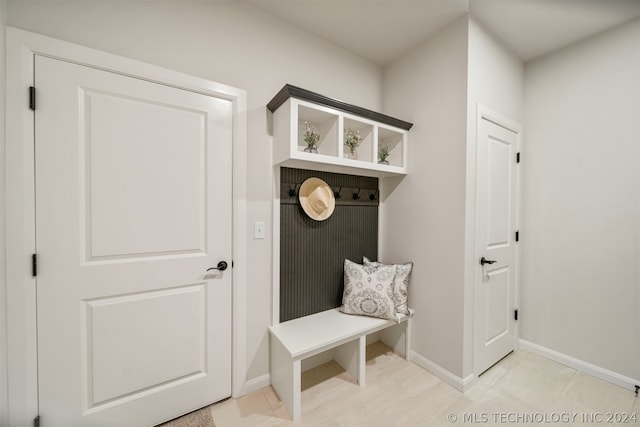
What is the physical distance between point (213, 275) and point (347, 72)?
77.0 inches

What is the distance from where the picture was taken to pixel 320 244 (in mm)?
1956

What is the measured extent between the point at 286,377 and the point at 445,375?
118 cm

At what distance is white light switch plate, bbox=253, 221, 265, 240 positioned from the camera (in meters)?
1.67

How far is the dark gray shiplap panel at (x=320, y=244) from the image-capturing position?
180 centimetres

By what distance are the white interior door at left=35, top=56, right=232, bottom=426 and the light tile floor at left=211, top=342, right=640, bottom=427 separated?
1.16 feet

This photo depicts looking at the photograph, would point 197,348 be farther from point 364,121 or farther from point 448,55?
point 448,55

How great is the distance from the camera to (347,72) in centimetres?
212

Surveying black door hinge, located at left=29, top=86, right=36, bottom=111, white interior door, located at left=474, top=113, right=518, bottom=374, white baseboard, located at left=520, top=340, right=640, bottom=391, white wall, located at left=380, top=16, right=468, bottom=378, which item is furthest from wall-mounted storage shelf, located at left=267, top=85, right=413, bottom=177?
white baseboard, located at left=520, top=340, right=640, bottom=391

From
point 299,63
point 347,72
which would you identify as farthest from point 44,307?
point 347,72

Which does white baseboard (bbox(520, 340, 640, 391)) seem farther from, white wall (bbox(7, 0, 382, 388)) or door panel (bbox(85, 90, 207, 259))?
door panel (bbox(85, 90, 207, 259))

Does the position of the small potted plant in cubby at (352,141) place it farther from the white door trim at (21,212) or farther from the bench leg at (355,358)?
the white door trim at (21,212)

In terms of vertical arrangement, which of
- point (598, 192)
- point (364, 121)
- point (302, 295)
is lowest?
point (302, 295)

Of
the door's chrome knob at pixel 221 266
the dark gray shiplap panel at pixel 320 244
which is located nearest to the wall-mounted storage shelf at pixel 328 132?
the dark gray shiplap panel at pixel 320 244

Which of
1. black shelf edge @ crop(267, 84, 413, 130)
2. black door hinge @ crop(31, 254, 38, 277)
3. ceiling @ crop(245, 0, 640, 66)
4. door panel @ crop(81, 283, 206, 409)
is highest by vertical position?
ceiling @ crop(245, 0, 640, 66)
